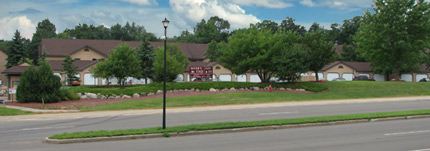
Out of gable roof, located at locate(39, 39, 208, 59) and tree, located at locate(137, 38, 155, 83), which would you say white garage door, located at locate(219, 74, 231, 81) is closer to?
tree, located at locate(137, 38, 155, 83)

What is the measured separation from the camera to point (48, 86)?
92.8 ft

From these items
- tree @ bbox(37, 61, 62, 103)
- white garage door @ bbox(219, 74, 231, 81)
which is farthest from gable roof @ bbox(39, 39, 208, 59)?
tree @ bbox(37, 61, 62, 103)

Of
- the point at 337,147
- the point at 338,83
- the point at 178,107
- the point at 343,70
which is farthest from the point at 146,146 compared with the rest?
the point at 343,70

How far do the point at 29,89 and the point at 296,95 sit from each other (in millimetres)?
21004

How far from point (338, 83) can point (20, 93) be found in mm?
29244

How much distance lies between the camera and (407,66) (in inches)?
2276

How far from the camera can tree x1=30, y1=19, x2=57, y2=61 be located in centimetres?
9131

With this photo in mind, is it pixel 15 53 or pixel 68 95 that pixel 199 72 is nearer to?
pixel 68 95

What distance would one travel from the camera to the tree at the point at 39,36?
300ft

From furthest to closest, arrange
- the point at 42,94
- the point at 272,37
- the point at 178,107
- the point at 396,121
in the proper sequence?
the point at 272,37, the point at 42,94, the point at 178,107, the point at 396,121

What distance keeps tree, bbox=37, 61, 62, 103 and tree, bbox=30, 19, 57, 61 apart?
6607cm

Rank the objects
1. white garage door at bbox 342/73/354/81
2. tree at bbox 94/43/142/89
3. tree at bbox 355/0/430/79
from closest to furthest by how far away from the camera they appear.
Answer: tree at bbox 94/43/142/89
tree at bbox 355/0/430/79
white garage door at bbox 342/73/354/81

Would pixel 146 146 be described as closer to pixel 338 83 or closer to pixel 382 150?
pixel 382 150

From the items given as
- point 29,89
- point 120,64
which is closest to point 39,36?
point 120,64
